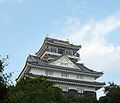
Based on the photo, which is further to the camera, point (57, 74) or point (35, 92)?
point (57, 74)

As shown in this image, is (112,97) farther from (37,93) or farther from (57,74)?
(37,93)

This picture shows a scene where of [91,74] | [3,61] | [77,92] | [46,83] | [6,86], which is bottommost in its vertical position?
[6,86]

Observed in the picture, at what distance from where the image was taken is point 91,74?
39.6 meters

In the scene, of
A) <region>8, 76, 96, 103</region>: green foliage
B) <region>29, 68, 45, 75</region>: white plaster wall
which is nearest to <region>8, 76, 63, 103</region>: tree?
<region>8, 76, 96, 103</region>: green foliage

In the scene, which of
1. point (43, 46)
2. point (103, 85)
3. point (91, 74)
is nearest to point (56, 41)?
point (43, 46)

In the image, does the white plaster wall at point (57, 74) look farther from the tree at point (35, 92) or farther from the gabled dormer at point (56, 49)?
the tree at point (35, 92)

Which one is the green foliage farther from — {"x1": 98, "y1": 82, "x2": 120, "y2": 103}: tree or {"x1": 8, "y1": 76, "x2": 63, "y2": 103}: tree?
{"x1": 98, "y1": 82, "x2": 120, "y2": 103}: tree

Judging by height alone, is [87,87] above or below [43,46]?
below

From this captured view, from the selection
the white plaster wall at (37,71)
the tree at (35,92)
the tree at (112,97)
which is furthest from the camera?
the white plaster wall at (37,71)

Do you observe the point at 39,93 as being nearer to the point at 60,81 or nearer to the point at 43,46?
the point at 60,81

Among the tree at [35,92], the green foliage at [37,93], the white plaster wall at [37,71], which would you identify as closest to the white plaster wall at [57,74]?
the white plaster wall at [37,71]

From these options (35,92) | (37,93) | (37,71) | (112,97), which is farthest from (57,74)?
(37,93)

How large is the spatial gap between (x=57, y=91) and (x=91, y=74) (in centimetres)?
1768

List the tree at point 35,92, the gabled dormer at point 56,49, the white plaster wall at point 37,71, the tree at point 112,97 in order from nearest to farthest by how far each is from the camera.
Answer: the tree at point 35,92 < the tree at point 112,97 < the white plaster wall at point 37,71 < the gabled dormer at point 56,49
